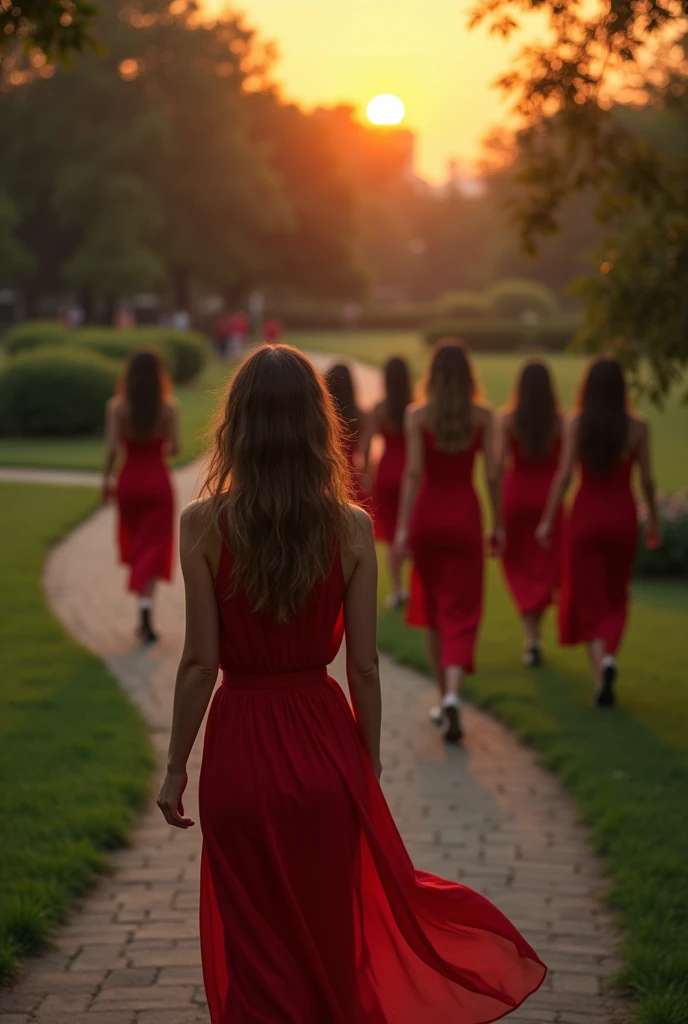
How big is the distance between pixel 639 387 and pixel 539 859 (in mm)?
3132

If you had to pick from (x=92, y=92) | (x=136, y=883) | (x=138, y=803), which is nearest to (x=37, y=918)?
(x=136, y=883)

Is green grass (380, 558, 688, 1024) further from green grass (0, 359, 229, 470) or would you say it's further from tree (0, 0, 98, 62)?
green grass (0, 359, 229, 470)

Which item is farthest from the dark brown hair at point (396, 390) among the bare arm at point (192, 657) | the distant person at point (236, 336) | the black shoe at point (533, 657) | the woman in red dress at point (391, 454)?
the distant person at point (236, 336)

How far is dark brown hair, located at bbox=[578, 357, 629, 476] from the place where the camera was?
707cm

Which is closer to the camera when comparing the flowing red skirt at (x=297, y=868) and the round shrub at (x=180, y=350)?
the flowing red skirt at (x=297, y=868)

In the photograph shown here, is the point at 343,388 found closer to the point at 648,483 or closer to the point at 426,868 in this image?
the point at 648,483

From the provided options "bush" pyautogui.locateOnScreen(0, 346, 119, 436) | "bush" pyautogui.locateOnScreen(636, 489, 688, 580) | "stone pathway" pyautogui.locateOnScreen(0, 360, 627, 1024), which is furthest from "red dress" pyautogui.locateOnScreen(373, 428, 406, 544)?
"bush" pyautogui.locateOnScreen(0, 346, 119, 436)

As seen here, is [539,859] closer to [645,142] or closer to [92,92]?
[645,142]

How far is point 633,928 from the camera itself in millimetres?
4402

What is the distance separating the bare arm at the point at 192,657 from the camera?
10.1 ft

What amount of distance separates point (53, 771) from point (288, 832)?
3.21 metres

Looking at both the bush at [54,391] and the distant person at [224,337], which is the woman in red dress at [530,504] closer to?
the bush at [54,391]

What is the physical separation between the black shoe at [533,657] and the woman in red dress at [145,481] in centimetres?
254

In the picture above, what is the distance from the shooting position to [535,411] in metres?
8.27
